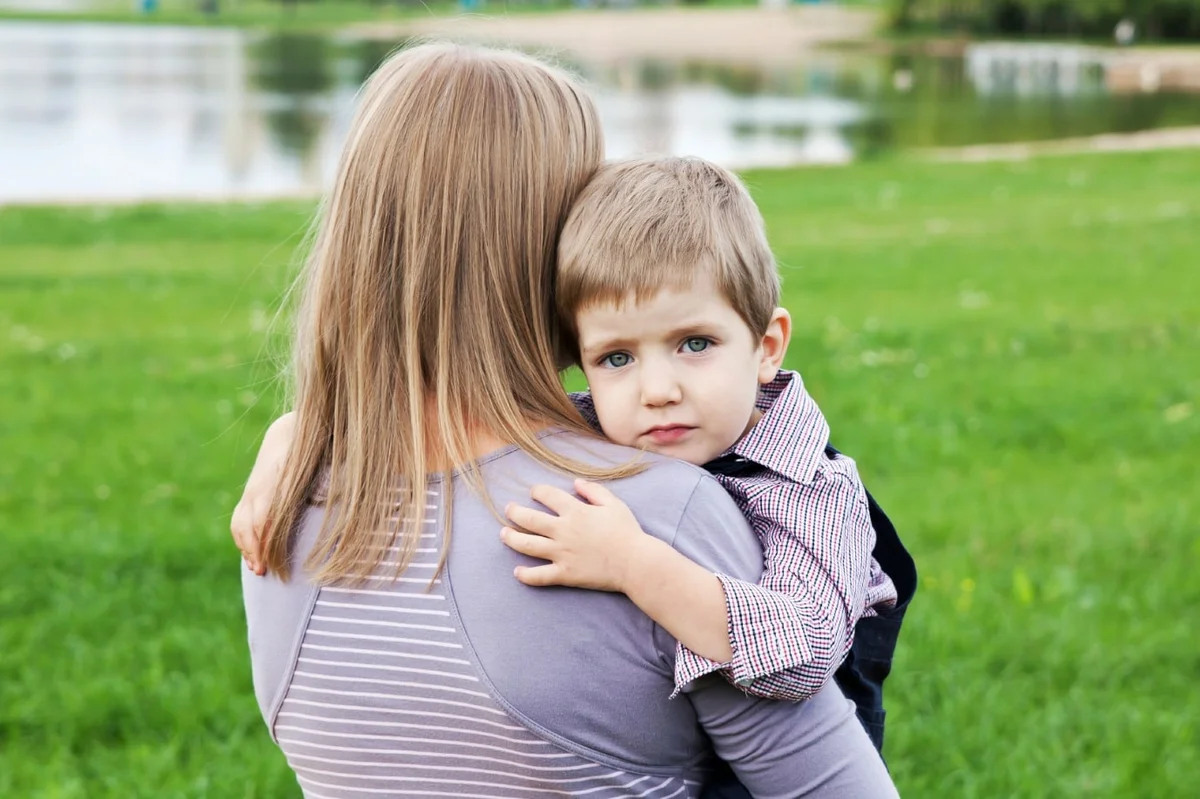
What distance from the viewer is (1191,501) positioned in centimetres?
528

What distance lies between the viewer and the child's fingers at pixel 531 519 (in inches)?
60.9

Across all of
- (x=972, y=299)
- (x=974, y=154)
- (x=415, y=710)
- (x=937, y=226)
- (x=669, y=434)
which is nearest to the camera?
(x=415, y=710)

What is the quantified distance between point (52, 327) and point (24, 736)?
17.5ft

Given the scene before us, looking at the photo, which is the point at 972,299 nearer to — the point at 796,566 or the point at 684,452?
the point at 684,452

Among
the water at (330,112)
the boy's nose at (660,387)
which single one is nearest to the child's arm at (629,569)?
the boy's nose at (660,387)

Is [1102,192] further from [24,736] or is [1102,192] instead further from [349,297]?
[349,297]

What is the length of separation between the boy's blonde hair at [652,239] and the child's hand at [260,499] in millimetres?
474

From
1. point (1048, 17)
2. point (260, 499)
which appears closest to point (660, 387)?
point (260, 499)

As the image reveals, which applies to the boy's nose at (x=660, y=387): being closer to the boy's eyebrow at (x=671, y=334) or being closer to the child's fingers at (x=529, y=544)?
the boy's eyebrow at (x=671, y=334)

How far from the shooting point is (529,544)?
1.54 meters

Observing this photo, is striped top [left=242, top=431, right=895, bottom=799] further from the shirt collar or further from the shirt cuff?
the shirt collar

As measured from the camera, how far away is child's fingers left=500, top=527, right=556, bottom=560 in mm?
1532

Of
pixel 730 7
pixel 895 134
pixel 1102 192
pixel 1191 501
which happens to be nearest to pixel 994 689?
pixel 1191 501

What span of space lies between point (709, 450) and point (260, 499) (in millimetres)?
620
